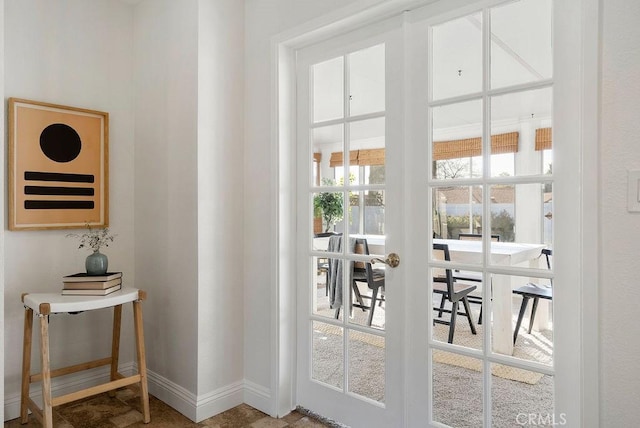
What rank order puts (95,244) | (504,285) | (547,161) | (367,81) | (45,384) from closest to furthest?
1. (547,161)
2. (504,285)
3. (45,384)
4. (367,81)
5. (95,244)

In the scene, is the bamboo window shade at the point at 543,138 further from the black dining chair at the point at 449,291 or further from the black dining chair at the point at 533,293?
the black dining chair at the point at 449,291

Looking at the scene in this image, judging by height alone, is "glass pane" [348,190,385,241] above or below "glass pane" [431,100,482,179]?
below

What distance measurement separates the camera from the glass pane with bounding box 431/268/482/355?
1.77 meters

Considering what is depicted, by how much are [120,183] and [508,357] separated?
8.16 feet

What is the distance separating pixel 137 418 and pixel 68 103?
190 centimetres

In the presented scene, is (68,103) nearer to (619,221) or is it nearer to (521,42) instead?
(521,42)

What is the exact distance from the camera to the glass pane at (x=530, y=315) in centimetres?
158

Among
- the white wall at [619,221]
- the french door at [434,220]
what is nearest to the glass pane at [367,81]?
the french door at [434,220]

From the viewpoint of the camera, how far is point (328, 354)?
2.28 metres

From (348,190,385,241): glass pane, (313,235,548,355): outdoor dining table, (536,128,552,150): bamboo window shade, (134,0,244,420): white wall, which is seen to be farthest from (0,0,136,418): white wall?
(536,128,552,150): bamboo window shade

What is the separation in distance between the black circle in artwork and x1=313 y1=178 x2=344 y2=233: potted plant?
152 centimetres

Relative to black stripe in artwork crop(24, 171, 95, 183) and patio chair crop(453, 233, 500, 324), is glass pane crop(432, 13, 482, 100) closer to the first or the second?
patio chair crop(453, 233, 500, 324)

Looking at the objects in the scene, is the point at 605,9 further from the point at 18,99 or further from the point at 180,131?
the point at 18,99

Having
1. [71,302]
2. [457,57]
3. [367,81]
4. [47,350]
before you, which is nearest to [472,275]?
[457,57]
